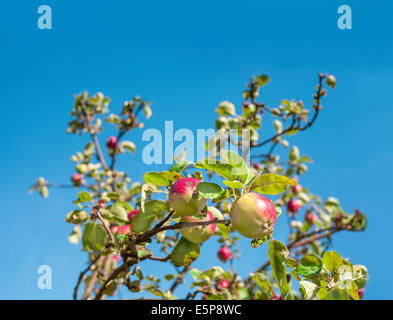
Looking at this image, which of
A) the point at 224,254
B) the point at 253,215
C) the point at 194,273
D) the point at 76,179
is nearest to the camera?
the point at 253,215

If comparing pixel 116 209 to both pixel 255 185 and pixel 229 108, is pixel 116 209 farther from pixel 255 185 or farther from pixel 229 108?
pixel 229 108

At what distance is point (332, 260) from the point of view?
1.12m

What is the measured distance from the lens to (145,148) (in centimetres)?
152

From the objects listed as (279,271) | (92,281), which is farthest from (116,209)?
(92,281)

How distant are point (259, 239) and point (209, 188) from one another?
24 centimetres

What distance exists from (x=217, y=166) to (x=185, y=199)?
14 centimetres

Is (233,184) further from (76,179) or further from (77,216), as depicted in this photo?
(76,179)

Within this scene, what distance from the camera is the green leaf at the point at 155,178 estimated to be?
3.77 feet

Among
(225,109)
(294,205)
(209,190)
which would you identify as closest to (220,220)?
(209,190)

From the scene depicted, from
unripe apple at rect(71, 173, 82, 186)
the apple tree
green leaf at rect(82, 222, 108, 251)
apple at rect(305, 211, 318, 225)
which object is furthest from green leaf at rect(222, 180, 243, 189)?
unripe apple at rect(71, 173, 82, 186)

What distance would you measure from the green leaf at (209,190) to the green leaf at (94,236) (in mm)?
839

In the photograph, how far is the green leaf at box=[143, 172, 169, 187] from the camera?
1150mm
